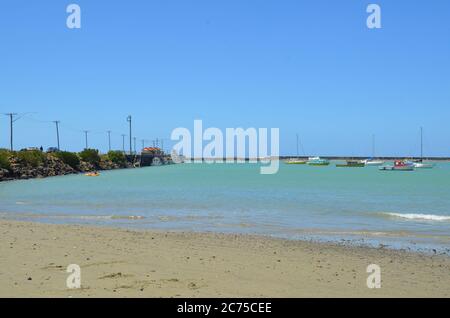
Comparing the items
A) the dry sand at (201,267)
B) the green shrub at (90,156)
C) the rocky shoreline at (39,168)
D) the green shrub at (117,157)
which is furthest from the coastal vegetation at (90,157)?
the dry sand at (201,267)

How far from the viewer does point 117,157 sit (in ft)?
476

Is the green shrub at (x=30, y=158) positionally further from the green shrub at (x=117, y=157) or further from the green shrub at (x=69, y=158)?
the green shrub at (x=117, y=157)

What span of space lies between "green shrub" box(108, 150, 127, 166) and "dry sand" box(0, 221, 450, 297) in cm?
12753

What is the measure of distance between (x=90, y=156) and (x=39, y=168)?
40.4 metres

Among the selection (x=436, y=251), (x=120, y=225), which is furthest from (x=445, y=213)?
(x=120, y=225)

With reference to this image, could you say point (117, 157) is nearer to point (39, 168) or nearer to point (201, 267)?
point (39, 168)

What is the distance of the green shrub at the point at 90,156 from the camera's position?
12094cm

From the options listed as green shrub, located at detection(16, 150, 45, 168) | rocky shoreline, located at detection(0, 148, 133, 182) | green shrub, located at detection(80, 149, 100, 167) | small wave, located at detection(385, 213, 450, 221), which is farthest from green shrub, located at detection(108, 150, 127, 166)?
small wave, located at detection(385, 213, 450, 221)
